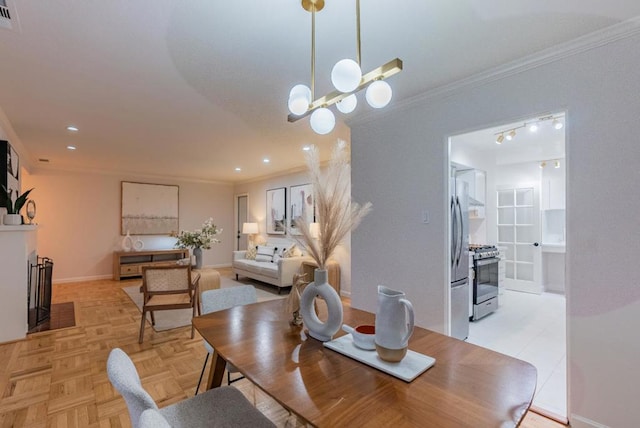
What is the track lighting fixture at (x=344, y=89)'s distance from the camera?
1.17 m

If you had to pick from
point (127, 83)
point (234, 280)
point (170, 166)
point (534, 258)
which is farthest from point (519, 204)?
point (170, 166)

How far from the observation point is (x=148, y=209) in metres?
6.87

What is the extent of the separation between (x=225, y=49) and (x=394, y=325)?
192cm

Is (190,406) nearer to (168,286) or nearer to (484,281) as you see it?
(168,286)

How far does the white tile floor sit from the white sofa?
2.78 m

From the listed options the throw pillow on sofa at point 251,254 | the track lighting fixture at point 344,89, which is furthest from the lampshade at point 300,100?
the throw pillow on sofa at point 251,254

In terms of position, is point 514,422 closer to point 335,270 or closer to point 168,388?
point 168,388

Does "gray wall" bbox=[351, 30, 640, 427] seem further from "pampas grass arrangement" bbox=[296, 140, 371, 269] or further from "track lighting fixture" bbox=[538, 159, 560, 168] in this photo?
"track lighting fixture" bbox=[538, 159, 560, 168]

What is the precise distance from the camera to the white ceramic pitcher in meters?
1.04

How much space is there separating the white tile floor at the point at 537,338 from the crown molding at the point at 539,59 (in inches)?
89.0

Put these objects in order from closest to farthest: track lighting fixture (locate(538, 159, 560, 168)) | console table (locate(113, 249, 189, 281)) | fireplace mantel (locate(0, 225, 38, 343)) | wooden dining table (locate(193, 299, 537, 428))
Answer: wooden dining table (locate(193, 299, 537, 428)) → fireplace mantel (locate(0, 225, 38, 343)) → track lighting fixture (locate(538, 159, 560, 168)) → console table (locate(113, 249, 189, 281))

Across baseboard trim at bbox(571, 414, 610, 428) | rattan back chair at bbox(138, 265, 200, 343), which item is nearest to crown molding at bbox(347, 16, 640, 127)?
baseboard trim at bbox(571, 414, 610, 428)

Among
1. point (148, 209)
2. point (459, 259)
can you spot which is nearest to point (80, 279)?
point (148, 209)

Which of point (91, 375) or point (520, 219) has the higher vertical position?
point (520, 219)
